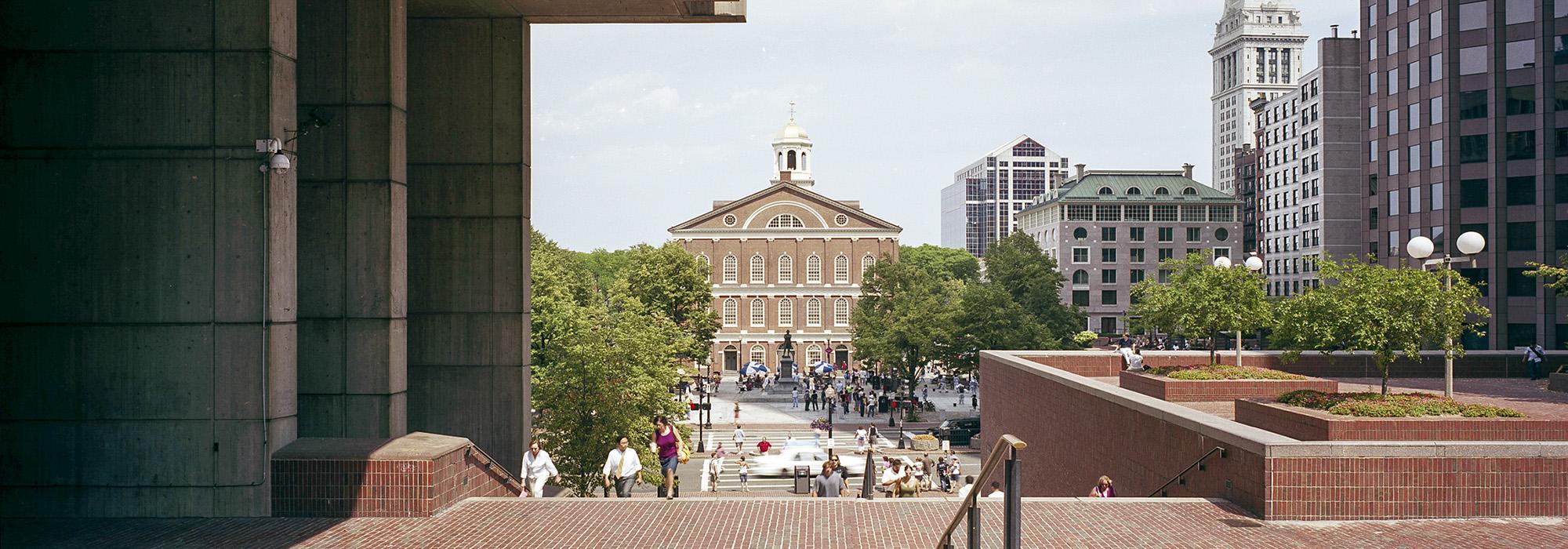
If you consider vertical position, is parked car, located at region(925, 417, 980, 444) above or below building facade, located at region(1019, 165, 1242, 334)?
below

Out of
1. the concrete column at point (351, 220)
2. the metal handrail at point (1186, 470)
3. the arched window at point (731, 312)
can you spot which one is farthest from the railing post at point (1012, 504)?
the arched window at point (731, 312)

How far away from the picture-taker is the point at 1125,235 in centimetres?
10106

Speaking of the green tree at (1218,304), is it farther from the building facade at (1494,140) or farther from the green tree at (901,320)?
the building facade at (1494,140)

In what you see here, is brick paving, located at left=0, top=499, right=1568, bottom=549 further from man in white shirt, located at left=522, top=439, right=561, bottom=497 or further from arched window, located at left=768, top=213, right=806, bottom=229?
arched window, located at left=768, top=213, right=806, bottom=229

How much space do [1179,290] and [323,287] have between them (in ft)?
55.3

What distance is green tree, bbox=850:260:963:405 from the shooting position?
5934 cm

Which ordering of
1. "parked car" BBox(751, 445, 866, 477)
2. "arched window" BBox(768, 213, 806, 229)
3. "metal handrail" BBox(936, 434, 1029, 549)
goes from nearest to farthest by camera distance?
"metal handrail" BBox(936, 434, 1029, 549) → "parked car" BBox(751, 445, 866, 477) → "arched window" BBox(768, 213, 806, 229)

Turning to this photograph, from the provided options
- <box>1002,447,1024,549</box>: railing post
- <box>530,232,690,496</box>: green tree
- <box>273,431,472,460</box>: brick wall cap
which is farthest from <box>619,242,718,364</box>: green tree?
<box>1002,447,1024,549</box>: railing post

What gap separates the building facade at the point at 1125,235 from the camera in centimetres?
10075

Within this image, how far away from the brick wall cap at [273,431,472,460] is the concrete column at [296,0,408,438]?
247 cm

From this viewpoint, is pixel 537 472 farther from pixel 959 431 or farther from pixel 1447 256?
pixel 959 431

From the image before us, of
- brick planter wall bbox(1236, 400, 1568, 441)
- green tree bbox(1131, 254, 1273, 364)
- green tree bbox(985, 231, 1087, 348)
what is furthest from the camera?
green tree bbox(985, 231, 1087, 348)

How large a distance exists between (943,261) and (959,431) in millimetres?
122333

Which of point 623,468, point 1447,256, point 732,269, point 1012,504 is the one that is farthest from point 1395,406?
point 732,269
